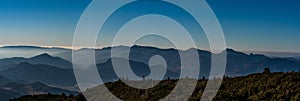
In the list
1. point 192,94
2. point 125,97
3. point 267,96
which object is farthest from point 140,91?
point 267,96

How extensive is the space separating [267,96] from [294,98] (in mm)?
4945

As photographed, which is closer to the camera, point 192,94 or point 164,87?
point 192,94

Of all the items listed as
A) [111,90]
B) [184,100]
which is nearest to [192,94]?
[184,100]

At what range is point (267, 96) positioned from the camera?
44500 mm

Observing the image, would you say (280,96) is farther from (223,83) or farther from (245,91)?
(223,83)

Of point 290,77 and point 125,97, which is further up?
point 290,77

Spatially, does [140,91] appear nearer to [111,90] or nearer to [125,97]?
[125,97]

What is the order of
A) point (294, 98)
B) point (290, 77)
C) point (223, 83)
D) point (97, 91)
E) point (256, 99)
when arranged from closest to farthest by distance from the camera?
point (294, 98), point (256, 99), point (290, 77), point (223, 83), point (97, 91)

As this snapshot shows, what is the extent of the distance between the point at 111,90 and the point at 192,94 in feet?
80.1

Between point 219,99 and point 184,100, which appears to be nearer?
point 219,99

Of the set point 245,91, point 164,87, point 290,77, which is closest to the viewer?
point 245,91

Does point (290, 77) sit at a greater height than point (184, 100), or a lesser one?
greater

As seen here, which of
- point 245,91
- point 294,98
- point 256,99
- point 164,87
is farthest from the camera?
point 164,87

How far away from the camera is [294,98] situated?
39.8m
